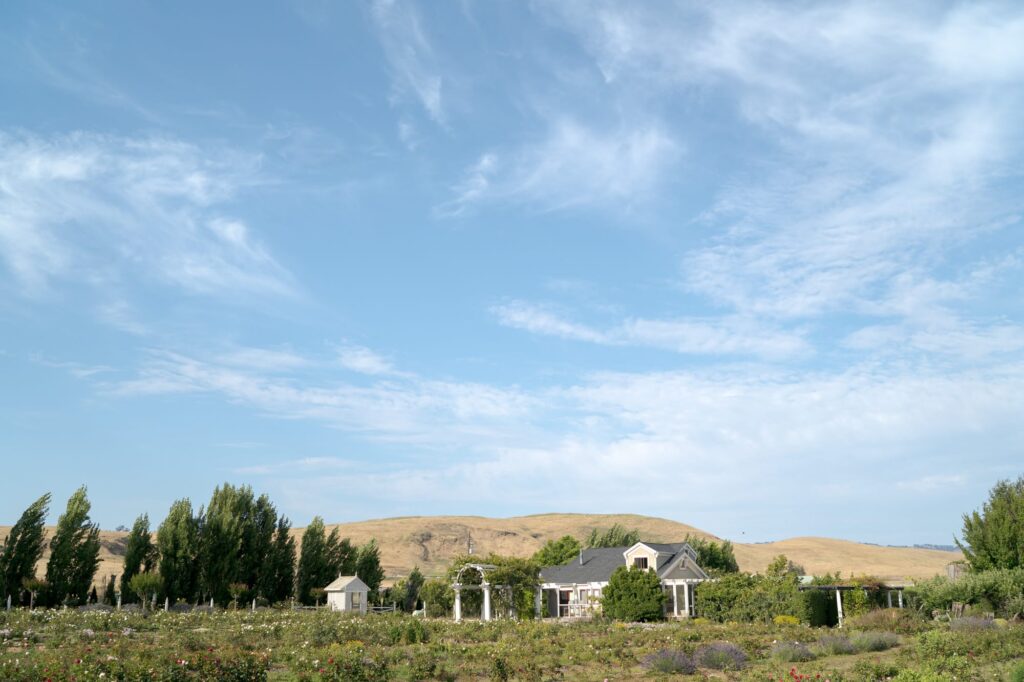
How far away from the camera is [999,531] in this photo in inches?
1448

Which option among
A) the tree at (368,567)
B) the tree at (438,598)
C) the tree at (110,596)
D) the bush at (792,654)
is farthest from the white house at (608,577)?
the tree at (110,596)

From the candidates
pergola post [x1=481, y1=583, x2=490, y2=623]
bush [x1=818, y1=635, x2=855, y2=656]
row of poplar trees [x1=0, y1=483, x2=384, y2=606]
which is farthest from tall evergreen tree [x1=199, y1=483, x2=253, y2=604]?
bush [x1=818, y1=635, x2=855, y2=656]

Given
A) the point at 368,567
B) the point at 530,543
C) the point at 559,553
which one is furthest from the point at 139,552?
the point at 530,543

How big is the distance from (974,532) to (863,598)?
6754 millimetres

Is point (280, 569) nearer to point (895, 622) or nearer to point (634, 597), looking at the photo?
point (634, 597)

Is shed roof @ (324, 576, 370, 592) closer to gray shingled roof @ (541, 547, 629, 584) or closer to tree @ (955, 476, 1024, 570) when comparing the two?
gray shingled roof @ (541, 547, 629, 584)

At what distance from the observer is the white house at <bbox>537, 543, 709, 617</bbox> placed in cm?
4897

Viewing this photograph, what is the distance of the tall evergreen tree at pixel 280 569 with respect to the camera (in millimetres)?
51938

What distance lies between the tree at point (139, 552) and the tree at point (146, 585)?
93.8 inches

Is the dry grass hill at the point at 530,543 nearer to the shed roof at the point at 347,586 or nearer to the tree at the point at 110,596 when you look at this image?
the shed roof at the point at 347,586

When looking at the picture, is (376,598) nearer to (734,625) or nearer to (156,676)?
(734,625)

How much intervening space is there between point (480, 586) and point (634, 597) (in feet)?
30.8

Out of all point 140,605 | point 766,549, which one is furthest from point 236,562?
point 766,549

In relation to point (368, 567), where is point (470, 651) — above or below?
below
